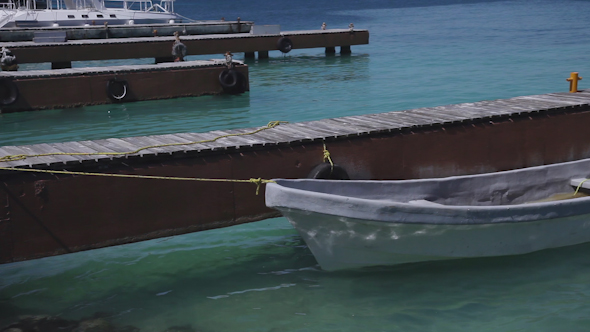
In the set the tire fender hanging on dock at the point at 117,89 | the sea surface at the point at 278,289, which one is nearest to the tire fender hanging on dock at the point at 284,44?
the tire fender hanging on dock at the point at 117,89

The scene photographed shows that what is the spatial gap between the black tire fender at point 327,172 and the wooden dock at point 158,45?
77.2ft

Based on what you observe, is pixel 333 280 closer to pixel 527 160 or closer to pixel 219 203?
pixel 219 203

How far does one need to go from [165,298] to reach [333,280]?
6.91 feet

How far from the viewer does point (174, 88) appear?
2239 centimetres

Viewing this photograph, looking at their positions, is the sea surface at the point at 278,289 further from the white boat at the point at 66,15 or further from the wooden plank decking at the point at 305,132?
the white boat at the point at 66,15

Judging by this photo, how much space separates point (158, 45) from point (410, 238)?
1018 inches

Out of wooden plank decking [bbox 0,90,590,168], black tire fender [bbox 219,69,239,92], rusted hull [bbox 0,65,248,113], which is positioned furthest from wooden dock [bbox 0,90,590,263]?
black tire fender [bbox 219,69,239,92]

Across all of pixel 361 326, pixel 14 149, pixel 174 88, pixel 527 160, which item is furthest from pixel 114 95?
pixel 361 326

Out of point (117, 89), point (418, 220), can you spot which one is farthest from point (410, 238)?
point (117, 89)

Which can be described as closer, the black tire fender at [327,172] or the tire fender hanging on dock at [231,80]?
the black tire fender at [327,172]

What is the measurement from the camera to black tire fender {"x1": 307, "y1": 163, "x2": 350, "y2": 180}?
8.68 meters

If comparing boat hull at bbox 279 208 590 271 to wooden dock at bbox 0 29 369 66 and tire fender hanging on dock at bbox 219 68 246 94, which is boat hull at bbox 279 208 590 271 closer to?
tire fender hanging on dock at bbox 219 68 246 94

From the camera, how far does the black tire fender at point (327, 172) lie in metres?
8.68

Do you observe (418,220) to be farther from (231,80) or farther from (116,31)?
(116,31)
